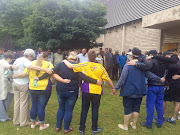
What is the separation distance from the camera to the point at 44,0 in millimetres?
8758

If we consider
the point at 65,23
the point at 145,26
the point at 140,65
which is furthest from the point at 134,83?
the point at 145,26

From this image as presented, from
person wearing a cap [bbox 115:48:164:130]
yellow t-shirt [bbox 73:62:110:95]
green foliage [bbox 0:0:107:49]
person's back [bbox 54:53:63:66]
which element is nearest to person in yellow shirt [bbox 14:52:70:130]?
yellow t-shirt [bbox 73:62:110:95]

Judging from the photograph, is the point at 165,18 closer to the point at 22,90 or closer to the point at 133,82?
the point at 133,82

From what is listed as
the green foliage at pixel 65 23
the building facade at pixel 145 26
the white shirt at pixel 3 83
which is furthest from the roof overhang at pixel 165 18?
the white shirt at pixel 3 83

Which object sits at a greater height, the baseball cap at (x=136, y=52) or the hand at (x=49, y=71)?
the baseball cap at (x=136, y=52)

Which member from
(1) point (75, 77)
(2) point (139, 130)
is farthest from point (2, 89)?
(2) point (139, 130)

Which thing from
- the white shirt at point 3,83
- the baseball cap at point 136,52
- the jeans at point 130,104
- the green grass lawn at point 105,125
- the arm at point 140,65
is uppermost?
the baseball cap at point 136,52

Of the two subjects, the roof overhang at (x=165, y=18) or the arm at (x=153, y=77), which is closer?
the arm at (x=153, y=77)

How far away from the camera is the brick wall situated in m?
11.3

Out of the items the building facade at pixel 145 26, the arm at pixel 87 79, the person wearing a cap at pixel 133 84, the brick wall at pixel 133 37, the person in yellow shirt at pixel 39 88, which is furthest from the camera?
the brick wall at pixel 133 37

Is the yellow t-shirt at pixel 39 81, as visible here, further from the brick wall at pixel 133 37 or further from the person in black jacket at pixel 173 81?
the brick wall at pixel 133 37

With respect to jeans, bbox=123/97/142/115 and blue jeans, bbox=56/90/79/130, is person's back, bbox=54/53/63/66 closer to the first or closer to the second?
blue jeans, bbox=56/90/79/130

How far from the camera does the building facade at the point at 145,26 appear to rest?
8.36 meters

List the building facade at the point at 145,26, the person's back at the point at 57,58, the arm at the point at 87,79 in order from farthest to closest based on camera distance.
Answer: the person's back at the point at 57,58, the building facade at the point at 145,26, the arm at the point at 87,79
